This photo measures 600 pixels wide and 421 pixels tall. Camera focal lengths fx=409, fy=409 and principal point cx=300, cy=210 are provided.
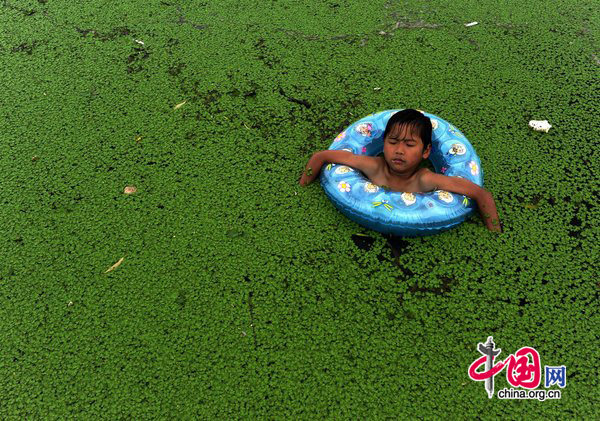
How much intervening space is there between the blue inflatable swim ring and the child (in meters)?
Answer: 0.04

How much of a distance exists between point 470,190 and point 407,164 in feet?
0.99

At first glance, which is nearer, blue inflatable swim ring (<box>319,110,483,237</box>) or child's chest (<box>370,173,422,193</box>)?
Answer: blue inflatable swim ring (<box>319,110,483,237</box>)

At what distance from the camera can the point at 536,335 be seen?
160 cm

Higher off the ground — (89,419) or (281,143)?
(281,143)

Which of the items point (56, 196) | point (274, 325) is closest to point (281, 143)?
point (274, 325)

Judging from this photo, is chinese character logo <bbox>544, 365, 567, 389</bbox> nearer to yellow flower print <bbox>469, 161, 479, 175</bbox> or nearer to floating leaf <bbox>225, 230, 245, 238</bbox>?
yellow flower print <bbox>469, 161, 479, 175</bbox>

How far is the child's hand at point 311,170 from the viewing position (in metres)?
2.02

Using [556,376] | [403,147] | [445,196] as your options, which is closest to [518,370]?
[556,376]

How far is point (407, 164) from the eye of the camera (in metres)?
1.79

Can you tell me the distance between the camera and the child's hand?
2.02 m

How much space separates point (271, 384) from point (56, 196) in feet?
4.84

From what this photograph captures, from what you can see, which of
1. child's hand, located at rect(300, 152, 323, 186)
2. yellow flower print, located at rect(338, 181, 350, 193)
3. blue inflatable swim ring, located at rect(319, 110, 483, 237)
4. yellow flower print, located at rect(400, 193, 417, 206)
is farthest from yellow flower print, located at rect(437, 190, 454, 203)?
child's hand, located at rect(300, 152, 323, 186)

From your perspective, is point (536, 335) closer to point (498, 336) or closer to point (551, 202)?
point (498, 336)

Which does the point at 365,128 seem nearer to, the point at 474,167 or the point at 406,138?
the point at 406,138
